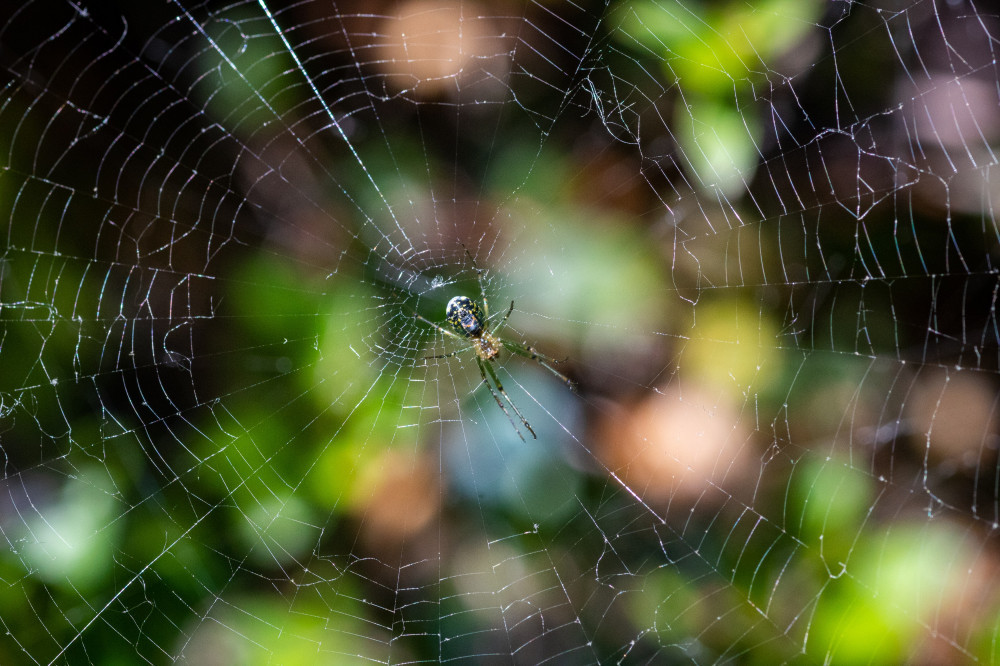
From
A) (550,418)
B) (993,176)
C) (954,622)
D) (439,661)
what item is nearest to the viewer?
(954,622)

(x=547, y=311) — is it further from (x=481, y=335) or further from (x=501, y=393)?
(x=481, y=335)

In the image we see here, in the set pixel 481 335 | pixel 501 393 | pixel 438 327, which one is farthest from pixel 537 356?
pixel 438 327

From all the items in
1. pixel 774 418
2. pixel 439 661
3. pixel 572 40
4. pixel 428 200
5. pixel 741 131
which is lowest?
pixel 439 661

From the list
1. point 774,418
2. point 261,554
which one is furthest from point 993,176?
point 261,554

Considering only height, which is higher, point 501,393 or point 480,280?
point 480,280

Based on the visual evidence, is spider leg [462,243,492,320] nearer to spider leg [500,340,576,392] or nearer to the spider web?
spider leg [500,340,576,392]

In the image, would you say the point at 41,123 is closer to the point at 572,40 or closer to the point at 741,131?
the point at 572,40
